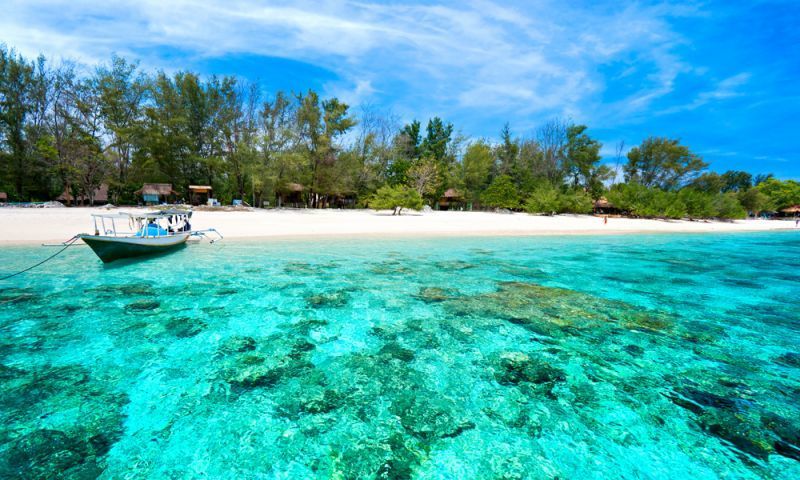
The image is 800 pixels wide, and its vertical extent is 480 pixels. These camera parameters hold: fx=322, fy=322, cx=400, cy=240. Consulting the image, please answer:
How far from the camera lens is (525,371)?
4555mm

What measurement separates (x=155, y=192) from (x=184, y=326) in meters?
36.4

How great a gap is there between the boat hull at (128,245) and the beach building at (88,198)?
1064 inches

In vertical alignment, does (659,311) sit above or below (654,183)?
below

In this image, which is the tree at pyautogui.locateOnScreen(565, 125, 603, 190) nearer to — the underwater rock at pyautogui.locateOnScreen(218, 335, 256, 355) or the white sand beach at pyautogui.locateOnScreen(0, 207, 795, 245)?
the white sand beach at pyautogui.locateOnScreen(0, 207, 795, 245)

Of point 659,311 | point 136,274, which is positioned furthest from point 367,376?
point 136,274

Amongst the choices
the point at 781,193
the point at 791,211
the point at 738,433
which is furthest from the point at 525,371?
the point at 781,193

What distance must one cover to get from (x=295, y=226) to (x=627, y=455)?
76.2ft

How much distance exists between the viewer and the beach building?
32716 mm

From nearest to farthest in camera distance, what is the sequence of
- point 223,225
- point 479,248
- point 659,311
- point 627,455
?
point 627,455, point 659,311, point 479,248, point 223,225

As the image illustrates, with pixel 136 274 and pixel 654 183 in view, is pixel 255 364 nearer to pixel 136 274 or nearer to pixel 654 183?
pixel 136 274

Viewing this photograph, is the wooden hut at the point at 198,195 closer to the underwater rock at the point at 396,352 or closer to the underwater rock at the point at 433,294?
the underwater rock at the point at 433,294

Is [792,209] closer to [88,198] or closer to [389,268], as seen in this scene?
[389,268]

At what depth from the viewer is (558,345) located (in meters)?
5.40

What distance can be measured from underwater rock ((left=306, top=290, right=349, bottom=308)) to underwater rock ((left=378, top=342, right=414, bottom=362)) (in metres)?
2.43
